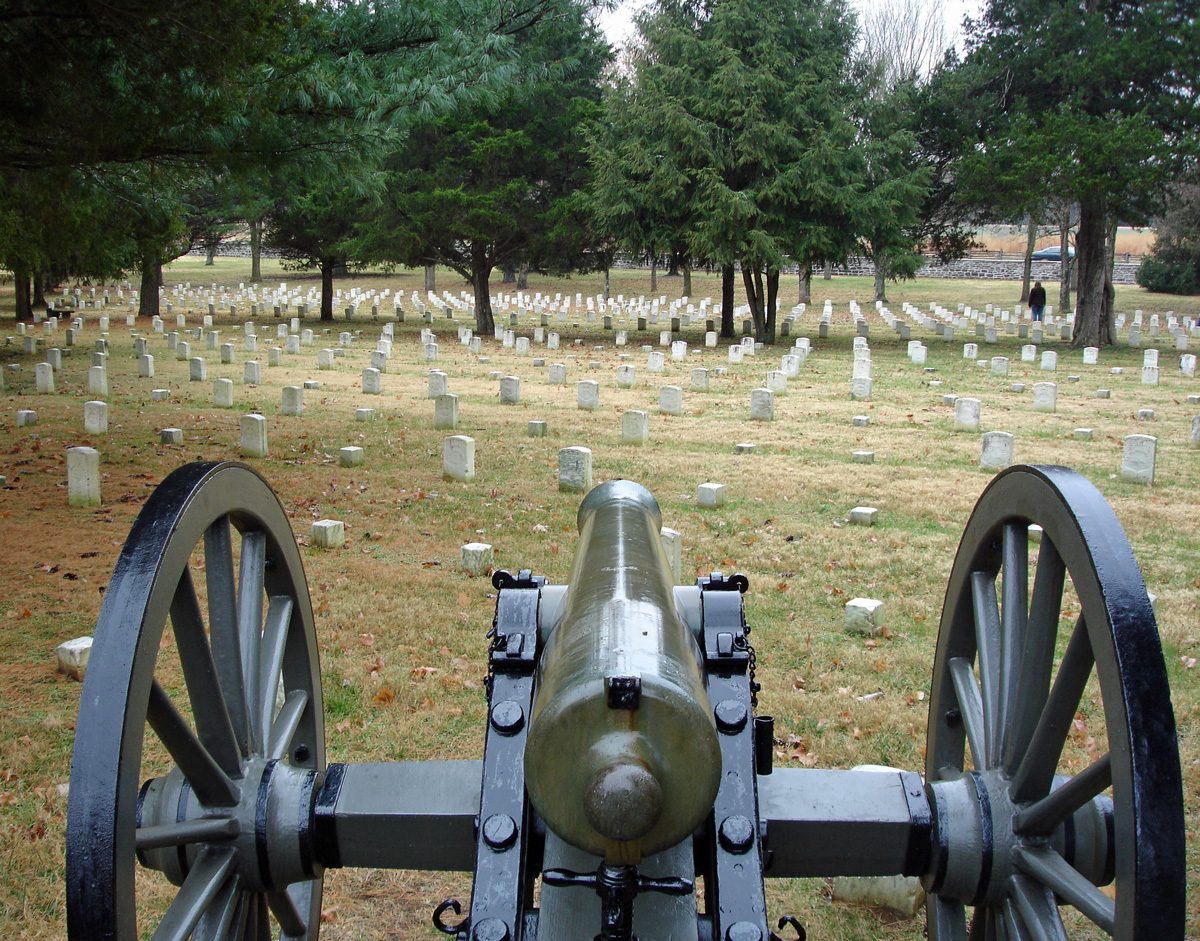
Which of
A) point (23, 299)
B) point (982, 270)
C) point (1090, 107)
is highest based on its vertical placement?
point (1090, 107)

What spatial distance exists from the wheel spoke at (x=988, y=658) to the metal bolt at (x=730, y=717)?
24.6 inches

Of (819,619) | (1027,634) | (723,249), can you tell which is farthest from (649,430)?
(723,249)

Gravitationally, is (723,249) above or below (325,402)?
above

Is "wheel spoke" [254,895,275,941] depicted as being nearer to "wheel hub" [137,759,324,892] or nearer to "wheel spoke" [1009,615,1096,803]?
"wheel hub" [137,759,324,892]

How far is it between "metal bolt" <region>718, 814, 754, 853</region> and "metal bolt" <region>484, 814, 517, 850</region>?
0.42 metres

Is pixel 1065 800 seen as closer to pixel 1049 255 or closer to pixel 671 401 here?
pixel 671 401

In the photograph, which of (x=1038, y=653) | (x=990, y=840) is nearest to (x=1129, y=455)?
(x=1038, y=653)

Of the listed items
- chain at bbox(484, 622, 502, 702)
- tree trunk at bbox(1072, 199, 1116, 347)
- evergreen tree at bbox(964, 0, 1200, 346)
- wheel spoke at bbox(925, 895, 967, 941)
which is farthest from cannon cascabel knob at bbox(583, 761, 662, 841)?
tree trunk at bbox(1072, 199, 1116, 347)

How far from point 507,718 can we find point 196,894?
716mm

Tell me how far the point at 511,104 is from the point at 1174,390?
16.4 meters

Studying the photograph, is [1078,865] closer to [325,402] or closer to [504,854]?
[504,854]

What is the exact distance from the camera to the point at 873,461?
10219mm

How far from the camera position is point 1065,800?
6.59ft

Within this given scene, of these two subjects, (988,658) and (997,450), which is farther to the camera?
(997,450)
